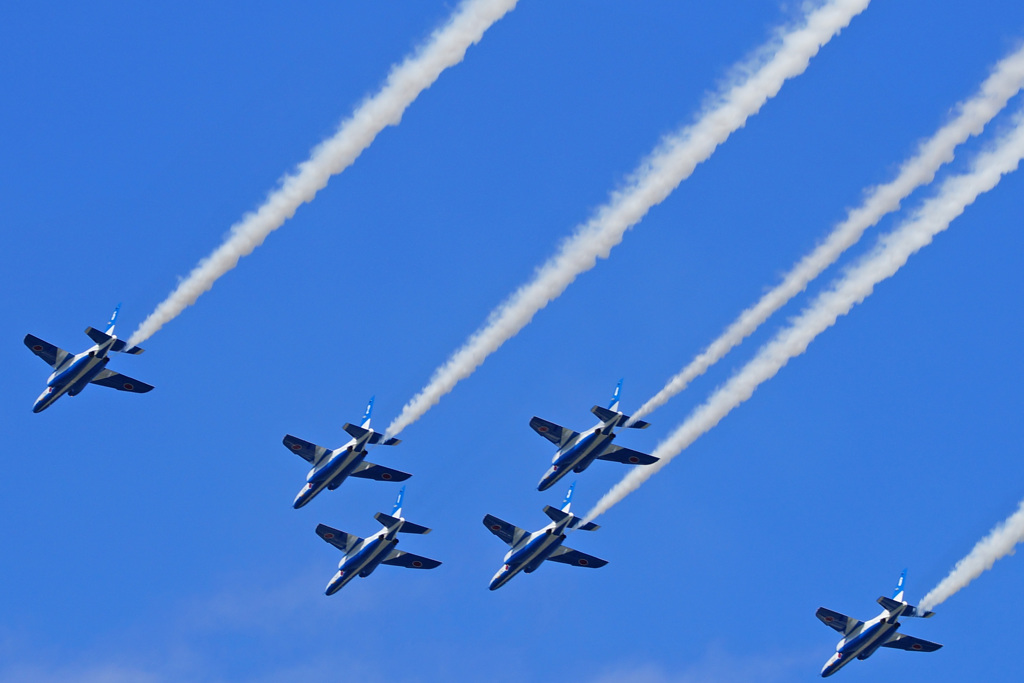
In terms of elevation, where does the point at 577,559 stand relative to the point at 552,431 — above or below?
below

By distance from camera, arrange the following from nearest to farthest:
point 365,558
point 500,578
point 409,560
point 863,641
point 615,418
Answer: point 615,418 < point 863,641 < point 500,578 < point 365,558 < point 409,560

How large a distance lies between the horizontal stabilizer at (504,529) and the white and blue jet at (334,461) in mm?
3985

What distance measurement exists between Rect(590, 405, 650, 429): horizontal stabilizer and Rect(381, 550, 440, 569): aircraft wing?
10800 millimetres

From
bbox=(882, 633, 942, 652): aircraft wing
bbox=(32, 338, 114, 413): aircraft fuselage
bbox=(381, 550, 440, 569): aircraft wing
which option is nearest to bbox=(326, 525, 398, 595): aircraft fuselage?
bbox=(381, 550, 440, 569): aircraft wing

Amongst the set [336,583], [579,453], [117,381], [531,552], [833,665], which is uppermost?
[117,381]

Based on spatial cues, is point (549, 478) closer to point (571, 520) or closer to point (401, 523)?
point (571, 520)

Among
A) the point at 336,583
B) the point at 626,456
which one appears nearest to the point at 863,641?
the point at 626,456

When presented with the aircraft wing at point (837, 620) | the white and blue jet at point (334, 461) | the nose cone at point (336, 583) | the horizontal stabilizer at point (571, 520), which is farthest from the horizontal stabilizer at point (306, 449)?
the aircraft wing at point (837, 620)

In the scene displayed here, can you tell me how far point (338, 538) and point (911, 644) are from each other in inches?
764

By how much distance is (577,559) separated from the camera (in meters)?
50.8

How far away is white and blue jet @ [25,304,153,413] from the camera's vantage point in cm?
4512

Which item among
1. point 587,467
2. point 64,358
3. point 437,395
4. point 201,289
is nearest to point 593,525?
point 587,467

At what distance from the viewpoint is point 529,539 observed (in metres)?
48.0

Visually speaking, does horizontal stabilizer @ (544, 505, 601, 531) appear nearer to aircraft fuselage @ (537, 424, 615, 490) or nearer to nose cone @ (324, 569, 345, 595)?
aircraft fuselage @ (537, 424, 615, 490)
